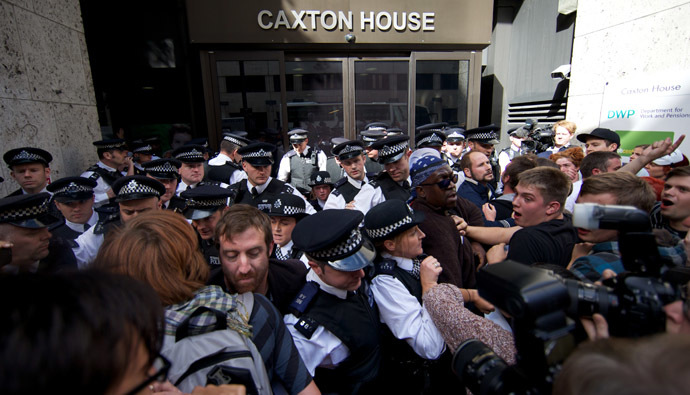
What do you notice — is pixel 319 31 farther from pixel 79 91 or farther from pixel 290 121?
pixel 79 91

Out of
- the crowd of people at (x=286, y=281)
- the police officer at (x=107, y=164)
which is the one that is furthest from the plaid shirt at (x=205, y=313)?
the police officer at (x=107, y=164)

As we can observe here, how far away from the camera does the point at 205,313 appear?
1053mm

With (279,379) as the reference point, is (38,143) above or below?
above

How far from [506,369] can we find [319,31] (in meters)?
7.42

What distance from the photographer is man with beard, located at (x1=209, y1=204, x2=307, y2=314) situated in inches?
66.4

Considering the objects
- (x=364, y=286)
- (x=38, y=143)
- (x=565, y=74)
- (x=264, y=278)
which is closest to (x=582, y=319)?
(x=364, y=286)

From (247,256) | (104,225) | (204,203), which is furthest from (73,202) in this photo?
(247,256)

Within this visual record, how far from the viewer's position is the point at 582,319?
3.33 ft

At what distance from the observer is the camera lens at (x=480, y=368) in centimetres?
90

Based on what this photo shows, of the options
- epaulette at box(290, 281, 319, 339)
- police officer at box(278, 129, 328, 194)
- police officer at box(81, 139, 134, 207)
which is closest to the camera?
epaulette at box(290, 281, 319, 339)

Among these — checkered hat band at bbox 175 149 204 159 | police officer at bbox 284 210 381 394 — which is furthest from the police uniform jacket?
checkered hat band at bbox 175 149 204 159

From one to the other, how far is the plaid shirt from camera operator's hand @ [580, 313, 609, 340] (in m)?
1.06

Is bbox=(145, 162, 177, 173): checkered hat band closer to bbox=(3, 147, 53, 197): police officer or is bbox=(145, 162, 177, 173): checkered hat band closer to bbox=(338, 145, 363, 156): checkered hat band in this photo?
bbox=(3, 147, 53, 197): police officer

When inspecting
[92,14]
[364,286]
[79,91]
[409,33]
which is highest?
[92,14]
